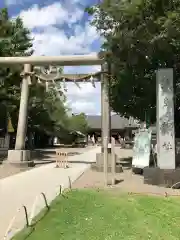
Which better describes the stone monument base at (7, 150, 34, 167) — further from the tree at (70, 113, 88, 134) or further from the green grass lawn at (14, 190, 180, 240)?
the tree at (70, 113, 88, 134)

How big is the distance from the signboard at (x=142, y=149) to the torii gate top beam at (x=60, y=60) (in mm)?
4362

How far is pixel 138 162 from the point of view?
15.0m

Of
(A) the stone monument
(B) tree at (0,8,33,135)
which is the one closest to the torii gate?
(B) tree at (0,8,33,135)

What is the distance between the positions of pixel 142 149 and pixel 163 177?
141 inches

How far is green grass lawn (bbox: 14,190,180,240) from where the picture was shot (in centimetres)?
573

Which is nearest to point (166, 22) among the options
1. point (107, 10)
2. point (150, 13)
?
point (150, 13)

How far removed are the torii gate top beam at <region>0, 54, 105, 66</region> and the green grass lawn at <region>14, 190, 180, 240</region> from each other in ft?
31.8

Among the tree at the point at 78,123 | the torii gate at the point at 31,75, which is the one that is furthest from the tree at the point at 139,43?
the tree at the point at 78,123

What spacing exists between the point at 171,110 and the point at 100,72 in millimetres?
6561

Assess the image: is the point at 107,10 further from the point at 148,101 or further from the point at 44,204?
the point at 44,204

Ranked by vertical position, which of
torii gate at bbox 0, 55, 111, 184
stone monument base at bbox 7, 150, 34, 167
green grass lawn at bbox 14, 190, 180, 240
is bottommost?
green grass lawn at bbox 14, 190, 180, 240

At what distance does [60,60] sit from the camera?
18.0 meters

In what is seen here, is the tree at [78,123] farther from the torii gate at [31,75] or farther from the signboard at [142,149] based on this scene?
the signboard at [142,149]

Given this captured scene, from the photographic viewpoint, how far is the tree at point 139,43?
12188 millimetres
